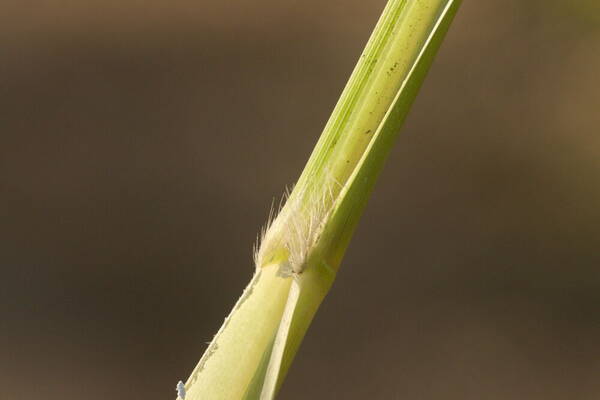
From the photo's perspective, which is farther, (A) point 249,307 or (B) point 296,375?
(B) point 296,375

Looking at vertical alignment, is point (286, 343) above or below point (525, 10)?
below

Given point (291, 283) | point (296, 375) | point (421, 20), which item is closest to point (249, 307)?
point (291, 283)

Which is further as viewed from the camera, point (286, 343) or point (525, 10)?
point (525, 10)

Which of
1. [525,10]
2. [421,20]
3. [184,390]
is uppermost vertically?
[525,10]

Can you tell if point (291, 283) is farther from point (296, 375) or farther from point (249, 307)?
point (296, 375)

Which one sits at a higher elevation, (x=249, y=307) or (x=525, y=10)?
(x=525, y=10)

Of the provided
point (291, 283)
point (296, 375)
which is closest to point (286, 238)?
point (291, 283)

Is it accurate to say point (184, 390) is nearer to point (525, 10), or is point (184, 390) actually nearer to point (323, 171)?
point (323, 171)

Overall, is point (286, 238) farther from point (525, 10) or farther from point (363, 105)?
point (525, 10)
